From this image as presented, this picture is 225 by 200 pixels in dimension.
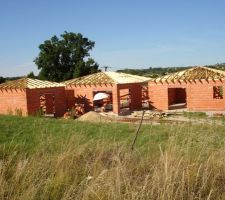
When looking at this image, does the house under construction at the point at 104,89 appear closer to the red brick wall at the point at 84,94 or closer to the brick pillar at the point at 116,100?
the red brick wall at the point at 84,94

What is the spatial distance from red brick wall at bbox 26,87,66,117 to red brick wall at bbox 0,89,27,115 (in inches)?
14.7

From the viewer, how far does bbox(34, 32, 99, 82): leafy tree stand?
5150 cm

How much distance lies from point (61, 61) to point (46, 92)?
23.9 meters

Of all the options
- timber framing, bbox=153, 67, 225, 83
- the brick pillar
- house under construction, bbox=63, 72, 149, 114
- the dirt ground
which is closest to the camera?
the dirt ground

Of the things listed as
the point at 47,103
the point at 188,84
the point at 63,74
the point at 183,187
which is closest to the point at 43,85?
the point at 47,103

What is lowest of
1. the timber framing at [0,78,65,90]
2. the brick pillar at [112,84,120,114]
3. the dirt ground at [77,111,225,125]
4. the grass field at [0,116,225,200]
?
the dirt ground at [77,111,225,125]

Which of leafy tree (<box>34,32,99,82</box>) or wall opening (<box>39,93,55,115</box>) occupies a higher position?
leafy tree (<box>34,32,99,82</box>)

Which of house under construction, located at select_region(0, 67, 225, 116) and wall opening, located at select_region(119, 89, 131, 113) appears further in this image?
wall opening, located at select_region(119, 89, 131, 113)

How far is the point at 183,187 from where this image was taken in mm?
3969

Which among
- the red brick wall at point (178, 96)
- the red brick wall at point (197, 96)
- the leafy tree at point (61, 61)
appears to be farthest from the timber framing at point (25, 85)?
the leafy tree at point (61, 61)

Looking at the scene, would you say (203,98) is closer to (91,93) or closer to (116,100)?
(116,100)

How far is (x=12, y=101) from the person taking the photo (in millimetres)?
28562

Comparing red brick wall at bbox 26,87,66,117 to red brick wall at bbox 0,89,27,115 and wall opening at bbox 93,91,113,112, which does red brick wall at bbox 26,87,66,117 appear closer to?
red brick wall at bbox 0,89,27,115

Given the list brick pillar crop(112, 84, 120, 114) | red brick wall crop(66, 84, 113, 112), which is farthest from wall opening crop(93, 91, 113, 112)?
brick pillar crop(112, 84, 120, 114)
